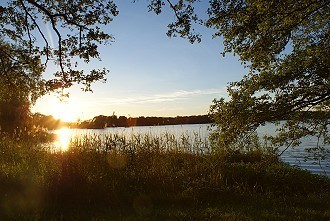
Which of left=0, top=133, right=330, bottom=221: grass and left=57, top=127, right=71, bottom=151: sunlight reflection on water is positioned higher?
left=57, top=127, right=71, bottom=151: sunlight reflection on water

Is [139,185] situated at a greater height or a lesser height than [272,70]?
lesser

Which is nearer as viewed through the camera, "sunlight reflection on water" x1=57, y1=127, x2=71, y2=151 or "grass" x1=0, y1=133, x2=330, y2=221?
"grass" x1=0, y1=133, x2=330, y2=221

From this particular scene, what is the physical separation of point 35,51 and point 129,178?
563 cm

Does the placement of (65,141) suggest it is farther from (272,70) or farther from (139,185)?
(272,70)

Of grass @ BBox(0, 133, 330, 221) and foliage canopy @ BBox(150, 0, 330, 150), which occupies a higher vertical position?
foliage canopy @ BBox(150, 0, 330, 150)

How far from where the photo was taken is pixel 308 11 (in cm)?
938

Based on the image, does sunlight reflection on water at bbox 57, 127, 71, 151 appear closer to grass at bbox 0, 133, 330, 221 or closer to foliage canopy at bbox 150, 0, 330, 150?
grass at bbox 0, 133, 330, 221

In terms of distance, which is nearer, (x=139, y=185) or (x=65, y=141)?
(x=139, y=185)

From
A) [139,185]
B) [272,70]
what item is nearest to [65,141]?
[139,185]

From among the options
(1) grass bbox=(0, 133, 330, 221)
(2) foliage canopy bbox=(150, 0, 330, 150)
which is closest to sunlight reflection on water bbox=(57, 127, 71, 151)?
(1) grass bbox=(0, 133, 330, 221)

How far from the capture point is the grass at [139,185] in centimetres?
719

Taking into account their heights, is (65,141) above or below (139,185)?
above

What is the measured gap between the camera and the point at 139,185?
9609 millimetres

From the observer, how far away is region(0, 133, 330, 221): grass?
719 centimetres
